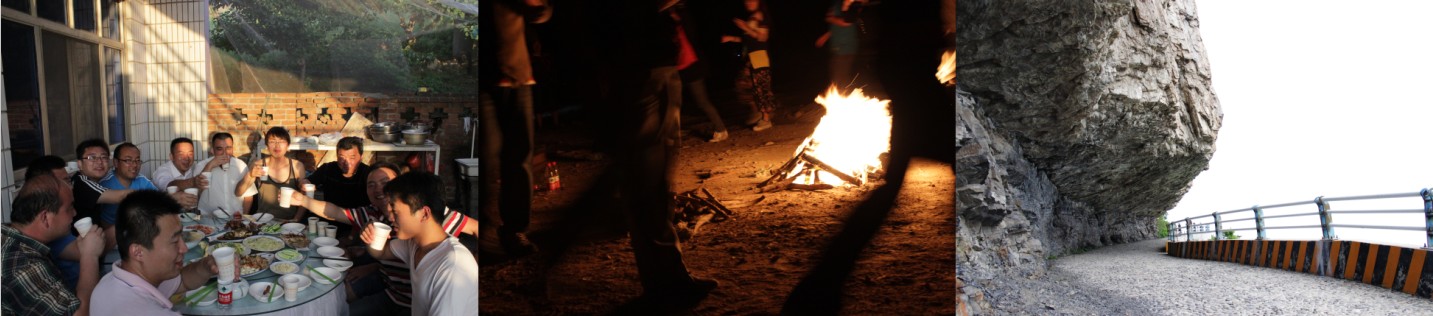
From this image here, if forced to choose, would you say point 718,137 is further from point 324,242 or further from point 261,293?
point 324,242

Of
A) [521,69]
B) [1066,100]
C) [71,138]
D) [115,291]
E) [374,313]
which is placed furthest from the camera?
[1066,100]

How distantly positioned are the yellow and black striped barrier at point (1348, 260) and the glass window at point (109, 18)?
9.13 metres

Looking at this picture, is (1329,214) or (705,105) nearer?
(705,105)

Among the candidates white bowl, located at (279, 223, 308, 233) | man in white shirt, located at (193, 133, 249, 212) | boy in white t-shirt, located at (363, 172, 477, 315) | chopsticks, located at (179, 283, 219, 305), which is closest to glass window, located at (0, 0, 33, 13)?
man in white shirt, located at (193, 133, 249, 212)

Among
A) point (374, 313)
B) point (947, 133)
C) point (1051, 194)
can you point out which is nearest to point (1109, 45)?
point (1051, 194)

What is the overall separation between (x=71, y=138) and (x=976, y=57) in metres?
8.41

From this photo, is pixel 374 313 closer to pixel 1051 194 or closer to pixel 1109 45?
pixel 1109 45

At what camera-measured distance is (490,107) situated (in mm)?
2062

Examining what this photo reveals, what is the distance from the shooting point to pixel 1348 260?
6.50 m

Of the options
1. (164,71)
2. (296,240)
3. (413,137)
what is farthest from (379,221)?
(164,71)

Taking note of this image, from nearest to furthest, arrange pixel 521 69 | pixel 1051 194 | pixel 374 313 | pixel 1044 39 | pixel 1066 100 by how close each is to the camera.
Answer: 1. pixel 521 69
2. pixel 374 313
3. pixel 1044 39
4. pixel 1066 100
5. pixel 1051 194

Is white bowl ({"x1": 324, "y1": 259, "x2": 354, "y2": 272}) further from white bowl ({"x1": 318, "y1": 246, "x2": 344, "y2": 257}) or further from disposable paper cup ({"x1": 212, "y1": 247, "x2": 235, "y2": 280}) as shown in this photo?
disposable paper cup ({"x1": 212, "y1": 247, "x2": 235, "y2": 280})

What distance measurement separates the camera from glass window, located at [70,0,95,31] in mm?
4531

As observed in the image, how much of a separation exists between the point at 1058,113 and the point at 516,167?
904 cm
